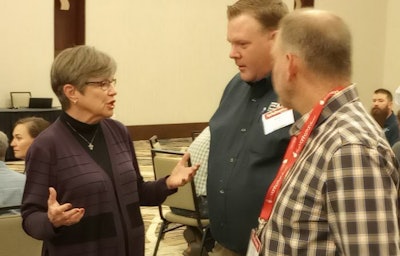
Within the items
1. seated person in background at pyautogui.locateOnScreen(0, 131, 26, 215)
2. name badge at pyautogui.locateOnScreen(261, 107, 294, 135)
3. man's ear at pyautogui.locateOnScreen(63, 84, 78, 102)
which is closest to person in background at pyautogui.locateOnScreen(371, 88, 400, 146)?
seated person in background at pyautogui.locateOnScreen(0, 131, 26, 215)

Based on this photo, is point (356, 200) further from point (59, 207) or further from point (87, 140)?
point (87, 140)

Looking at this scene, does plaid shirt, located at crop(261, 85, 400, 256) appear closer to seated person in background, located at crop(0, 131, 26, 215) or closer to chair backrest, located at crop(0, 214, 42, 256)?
chair backrest, located at crop(0, 214, 42, 256)

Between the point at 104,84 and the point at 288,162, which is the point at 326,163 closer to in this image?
the point at 288,162

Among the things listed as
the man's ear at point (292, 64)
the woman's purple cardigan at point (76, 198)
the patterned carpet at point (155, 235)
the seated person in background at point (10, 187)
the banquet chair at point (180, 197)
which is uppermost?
the man's ear at point (292, 64)

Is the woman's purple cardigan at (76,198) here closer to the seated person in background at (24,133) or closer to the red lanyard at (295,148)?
the red lanyard at (295,148)

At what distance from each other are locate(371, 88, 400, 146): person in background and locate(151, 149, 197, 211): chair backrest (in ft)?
8.54

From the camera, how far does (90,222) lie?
2.14 m

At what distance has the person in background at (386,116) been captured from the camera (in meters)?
5.98

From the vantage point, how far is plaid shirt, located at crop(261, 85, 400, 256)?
130 cm

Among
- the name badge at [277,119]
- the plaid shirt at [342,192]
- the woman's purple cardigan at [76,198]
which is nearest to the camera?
the plaid shirt at [342,192]

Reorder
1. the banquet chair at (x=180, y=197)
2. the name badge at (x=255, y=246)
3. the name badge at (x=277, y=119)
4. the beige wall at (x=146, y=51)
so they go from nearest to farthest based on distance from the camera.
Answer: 1. the name badge at (x=255, y=246)
2. the name badge at (x=277, y=119)
3. the banquet chair at (x=180, y=197)
4. the beige wall at (x=146, y=51)

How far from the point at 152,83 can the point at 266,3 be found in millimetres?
9974

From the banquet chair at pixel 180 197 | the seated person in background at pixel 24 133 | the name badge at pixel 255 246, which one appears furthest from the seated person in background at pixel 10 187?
the name badge at pixel 255 246

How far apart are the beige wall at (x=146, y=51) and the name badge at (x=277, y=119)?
8.58 metres
